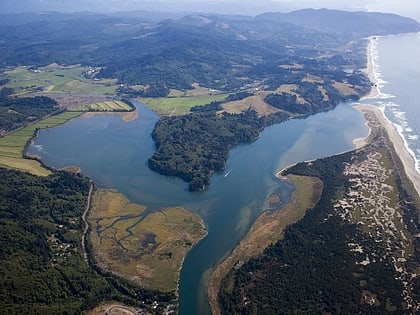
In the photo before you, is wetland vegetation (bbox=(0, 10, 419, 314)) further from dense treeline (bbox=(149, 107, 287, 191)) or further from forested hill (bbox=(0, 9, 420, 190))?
forested hill (bbox=(0, 9, 420, 190))

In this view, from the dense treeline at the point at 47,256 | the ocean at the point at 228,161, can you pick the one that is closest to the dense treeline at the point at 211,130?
the ocean at the point at 228,161

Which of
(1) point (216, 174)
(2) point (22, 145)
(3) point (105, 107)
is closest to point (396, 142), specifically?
(1) point (216, 174)

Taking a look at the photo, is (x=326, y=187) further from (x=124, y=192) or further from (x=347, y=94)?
(x=347, y=94)

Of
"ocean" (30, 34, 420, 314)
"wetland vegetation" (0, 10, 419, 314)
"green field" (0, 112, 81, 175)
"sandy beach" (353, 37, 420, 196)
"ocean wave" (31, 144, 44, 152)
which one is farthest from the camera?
"ocean wave" (31, 144, 44, 152)

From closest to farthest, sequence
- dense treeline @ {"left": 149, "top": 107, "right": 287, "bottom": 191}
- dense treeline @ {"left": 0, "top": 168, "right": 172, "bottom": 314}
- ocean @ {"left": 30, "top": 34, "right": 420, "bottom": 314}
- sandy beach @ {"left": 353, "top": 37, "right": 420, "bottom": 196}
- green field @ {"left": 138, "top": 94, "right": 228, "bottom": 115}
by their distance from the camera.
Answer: dense treeline @ {"left": 0, "top": 168, "right": 172, "bottom": 314}, ocean @ {"left": 30, "top": 34, "right": 420, "bottom": 314}, sandy beach @ {"left": 353, "top": 37, "right": 420, "bottom": 196}, dense treeline @ {"left": 149, "top": 107, "right": 287, "bottom": 191}, green field @ {"left": 138, "top": 94, "right": 228, "bottom": 115}

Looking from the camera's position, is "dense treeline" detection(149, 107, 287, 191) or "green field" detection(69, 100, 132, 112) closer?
"dense treeline" detection(149, 107, 287, 191)

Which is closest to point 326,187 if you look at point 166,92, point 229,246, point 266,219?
point 266,219

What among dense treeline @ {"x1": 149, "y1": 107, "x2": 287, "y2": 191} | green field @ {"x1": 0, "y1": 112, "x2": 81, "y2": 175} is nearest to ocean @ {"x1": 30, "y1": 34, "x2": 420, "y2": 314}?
dense treeline @ {"x1": 149, "y1": 107, "x2": 287, "y2": 191}

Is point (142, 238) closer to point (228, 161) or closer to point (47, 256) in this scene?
point (47, 256)

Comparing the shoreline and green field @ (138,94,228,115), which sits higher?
the shoreline
